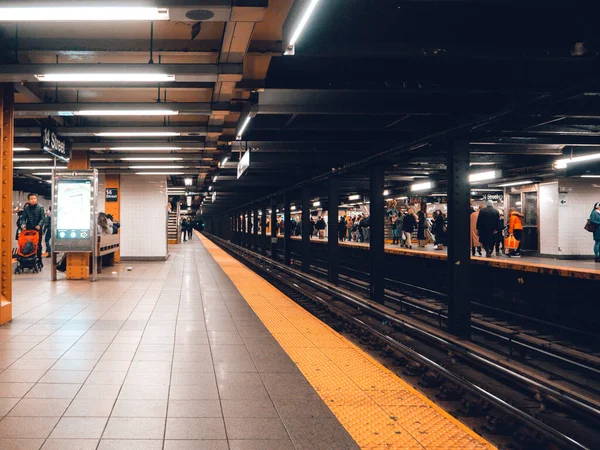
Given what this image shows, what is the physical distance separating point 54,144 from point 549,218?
1392cm

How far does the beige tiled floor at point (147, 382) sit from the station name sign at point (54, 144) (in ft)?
8.51

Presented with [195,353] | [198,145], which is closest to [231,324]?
[195,353]

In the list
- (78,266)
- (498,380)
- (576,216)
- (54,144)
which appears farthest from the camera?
(576,216)

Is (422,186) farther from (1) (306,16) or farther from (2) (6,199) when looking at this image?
(1) (306,16)

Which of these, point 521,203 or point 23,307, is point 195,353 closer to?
point 23,307

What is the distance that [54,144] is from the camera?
9383mm

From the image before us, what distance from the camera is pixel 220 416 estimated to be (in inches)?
144

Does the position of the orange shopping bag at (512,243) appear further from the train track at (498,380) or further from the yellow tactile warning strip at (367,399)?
A: the yellow tactile warning strip at (367,399)

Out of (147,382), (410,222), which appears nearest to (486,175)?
(410,222)

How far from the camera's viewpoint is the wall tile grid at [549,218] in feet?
52.6

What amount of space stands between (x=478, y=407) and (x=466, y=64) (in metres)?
3.83

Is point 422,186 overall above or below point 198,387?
A: above

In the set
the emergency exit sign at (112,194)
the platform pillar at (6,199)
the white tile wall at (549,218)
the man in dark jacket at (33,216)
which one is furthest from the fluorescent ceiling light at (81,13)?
the white tile wall at (549,218)

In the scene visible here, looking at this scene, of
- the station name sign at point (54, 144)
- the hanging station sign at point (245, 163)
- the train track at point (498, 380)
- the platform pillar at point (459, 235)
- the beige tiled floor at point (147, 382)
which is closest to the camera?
the beige tiled floor at point (147, 382)
